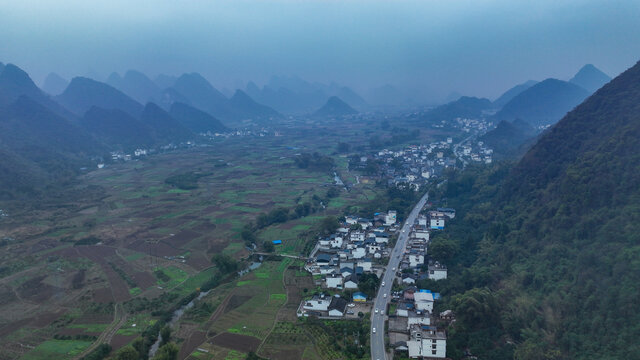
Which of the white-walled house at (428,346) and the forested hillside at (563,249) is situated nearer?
the forested hillside at (563,249)

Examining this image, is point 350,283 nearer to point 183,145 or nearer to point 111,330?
point 111,330

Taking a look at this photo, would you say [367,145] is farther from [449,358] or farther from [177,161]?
[449,358]

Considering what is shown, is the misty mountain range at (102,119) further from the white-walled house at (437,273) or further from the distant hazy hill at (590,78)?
the white-walled house at (437,273)

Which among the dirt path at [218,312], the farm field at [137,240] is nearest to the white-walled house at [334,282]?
the farm field at [137,240]

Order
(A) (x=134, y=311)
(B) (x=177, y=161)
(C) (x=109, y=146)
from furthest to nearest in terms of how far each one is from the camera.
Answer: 1. (C) (x=109, y=146)
2. (B) (x=177, y=161)
3. (A) (x=134, y=311)

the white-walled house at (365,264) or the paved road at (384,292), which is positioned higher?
the white-walled house at (365,264)

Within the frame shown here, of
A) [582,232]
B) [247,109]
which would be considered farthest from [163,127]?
[582,232]

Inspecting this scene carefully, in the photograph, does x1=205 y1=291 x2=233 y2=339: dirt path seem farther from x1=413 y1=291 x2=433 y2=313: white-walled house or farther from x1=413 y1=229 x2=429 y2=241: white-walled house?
x1=413 y1=229 x2=429 y2=241: white-walled house

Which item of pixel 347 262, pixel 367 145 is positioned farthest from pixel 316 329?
pixel 367 145
